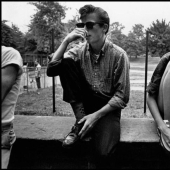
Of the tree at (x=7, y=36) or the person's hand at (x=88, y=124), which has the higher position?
the tree at (x=7, y=36)

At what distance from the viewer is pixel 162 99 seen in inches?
75.4

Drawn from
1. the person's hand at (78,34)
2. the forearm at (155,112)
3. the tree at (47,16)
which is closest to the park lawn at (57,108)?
the tree at (47,16)

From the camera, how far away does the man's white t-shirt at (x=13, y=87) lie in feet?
4.55

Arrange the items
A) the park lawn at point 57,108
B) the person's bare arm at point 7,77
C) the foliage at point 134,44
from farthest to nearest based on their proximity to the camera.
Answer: the foliage at point 134,44 < the park lawn at point 57,108 < the person's bare arm at point 7,77

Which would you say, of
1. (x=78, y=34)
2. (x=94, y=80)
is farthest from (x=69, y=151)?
(x=78, y=34)

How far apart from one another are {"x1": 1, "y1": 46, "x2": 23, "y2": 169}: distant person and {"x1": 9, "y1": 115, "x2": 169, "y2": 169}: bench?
0.57 metres

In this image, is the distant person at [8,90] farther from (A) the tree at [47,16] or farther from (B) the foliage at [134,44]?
(B) the foliage at [134,44]

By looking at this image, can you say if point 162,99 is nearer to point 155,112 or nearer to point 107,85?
point 155,112

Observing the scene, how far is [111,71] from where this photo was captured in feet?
6.77

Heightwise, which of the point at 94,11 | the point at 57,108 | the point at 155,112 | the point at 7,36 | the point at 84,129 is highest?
the point at 94,11

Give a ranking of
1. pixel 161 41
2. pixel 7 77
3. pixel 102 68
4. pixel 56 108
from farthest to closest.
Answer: pixel 161 41 → pixel 56 108 → pixel 102 68 → pixel 7 77

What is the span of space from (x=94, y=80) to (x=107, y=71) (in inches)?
6.1

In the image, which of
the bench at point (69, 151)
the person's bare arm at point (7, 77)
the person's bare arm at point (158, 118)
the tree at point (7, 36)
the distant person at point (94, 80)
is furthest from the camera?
the bench at point (69, 151)

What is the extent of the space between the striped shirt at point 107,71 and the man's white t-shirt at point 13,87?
595 mm
